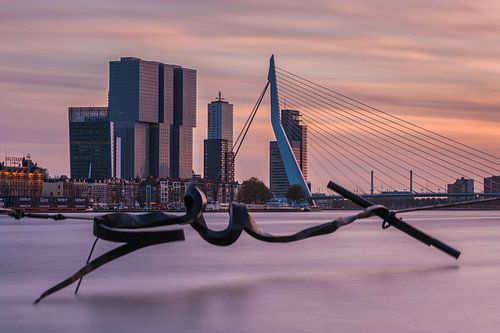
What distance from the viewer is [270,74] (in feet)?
298

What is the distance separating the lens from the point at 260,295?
1650 centimetres

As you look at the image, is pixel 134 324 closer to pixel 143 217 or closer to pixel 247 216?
pixel 143 217

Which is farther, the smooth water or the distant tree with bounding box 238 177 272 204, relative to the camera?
the distant tree with bounding box 238 177 272 204

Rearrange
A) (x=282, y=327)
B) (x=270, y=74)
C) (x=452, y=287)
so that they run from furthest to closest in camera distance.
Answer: (x=270, y=74)
(x=452, y=287)
(x=282, y=327)

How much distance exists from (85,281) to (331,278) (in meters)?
4.52

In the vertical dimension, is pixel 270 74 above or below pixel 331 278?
above

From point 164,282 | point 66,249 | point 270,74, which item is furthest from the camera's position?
point 270,74

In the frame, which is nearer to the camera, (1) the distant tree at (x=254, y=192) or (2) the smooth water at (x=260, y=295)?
(2) the smooth water at (x=260, y=295)

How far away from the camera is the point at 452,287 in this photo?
1789cm

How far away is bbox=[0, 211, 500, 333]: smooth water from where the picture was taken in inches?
522

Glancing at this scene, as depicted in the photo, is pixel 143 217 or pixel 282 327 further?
pixel 143 217

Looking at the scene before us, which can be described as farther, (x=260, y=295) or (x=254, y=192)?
(x=254, y=192)

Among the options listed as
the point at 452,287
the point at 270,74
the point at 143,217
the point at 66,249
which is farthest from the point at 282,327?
the point at 270,74

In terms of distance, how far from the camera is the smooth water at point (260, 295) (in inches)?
522
